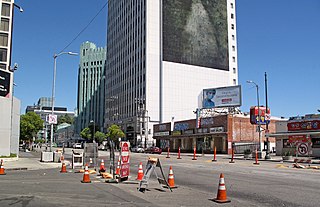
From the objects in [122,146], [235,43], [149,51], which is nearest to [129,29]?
[149,51]

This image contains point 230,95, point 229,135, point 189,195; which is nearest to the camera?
point 189,195

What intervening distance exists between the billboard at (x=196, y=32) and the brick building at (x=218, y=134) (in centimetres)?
3020

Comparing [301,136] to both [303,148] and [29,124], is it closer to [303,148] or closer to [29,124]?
[303,148]

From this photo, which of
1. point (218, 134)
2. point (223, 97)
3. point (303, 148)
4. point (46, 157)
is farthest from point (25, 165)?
point (223, 97)

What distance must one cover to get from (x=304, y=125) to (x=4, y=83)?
35200 mm

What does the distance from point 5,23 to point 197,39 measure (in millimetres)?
60377

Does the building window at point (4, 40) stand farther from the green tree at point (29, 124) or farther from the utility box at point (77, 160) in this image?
the utility box at point (77, 160)

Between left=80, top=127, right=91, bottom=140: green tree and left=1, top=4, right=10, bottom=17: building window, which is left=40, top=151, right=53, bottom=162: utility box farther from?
left=80, top=127, right=91, bottom=140: green tree

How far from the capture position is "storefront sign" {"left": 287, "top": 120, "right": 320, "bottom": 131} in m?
40.8

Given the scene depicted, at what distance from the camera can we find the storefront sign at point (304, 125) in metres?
40.8

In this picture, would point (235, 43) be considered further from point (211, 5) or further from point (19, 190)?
point (19, 190)

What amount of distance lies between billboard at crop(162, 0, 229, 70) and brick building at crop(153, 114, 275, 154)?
3020 centimetres

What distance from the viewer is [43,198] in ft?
32.7

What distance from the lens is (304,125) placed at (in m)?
43.0
